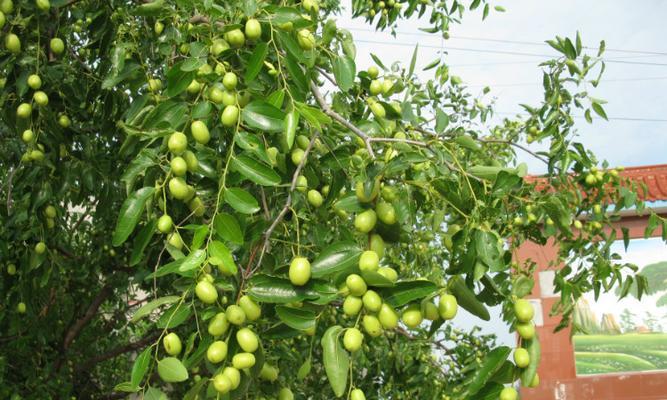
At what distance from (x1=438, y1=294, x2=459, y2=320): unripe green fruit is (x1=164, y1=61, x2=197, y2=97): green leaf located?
572 mm

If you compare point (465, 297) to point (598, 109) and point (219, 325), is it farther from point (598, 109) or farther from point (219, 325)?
point (598, 109)

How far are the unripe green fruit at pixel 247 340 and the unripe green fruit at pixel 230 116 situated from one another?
326 millimetres

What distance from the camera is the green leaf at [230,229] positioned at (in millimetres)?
948

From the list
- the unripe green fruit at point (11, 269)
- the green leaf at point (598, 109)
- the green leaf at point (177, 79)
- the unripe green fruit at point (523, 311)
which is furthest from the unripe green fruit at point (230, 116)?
the green leaf at point (598, 109)

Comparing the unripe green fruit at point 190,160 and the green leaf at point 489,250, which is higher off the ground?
the unripe green fruit at point 190,160

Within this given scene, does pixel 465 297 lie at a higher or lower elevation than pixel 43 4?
lower

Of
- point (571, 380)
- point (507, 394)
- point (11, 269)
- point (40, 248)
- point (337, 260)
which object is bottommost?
point (571, 380)

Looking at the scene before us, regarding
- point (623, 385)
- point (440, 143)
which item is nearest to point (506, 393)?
point (440, 143)

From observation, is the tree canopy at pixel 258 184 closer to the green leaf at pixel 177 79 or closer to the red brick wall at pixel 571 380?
the green leaf at pixel 177 79

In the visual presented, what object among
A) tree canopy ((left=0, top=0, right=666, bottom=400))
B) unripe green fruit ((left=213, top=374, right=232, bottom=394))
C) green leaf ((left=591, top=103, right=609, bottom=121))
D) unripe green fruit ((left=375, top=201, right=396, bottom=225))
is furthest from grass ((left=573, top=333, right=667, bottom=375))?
unripe green fruit ((left=213, top=374, right=232, bottom=394))

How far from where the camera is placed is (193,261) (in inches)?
35.0

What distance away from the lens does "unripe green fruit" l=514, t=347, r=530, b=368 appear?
→ 0.89 m

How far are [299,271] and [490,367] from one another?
285 mm

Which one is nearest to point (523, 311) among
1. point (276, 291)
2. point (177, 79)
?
point (276, 291)
